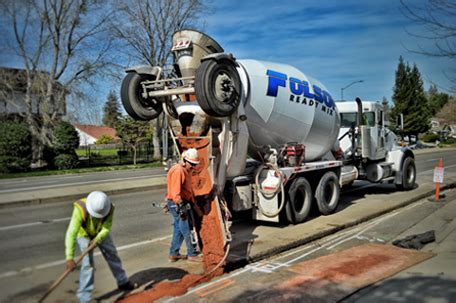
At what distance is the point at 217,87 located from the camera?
698 centimetres

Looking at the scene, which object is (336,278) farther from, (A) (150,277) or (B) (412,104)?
(B) (412,104)

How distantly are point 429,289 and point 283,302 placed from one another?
194cm

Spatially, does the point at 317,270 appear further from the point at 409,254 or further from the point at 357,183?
the point at 357,183

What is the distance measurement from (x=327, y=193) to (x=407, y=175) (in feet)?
16.4

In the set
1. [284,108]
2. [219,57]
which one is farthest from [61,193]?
[219,57]

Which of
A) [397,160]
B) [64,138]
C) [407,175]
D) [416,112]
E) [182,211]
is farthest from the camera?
[416,112]

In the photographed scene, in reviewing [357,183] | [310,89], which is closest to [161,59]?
[357,183]

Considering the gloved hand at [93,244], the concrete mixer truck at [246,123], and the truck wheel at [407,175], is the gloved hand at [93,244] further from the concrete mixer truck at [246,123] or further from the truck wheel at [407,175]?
the truck wheel at [407,175]

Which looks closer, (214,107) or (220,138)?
(214,107)

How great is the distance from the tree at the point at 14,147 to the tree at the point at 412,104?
52.9 meters

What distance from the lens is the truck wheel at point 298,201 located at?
30.0 ft

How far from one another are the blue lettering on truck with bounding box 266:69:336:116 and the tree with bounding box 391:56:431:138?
58.0 m

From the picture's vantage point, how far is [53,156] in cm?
2839

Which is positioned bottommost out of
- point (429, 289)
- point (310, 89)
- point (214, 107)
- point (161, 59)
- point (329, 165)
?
point (429, 289)
